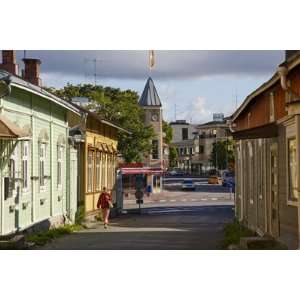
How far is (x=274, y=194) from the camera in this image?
14.0m

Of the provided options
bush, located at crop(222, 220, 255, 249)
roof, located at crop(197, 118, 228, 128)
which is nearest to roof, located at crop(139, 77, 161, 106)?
roof, located at crop(197, 118, 228, 128)

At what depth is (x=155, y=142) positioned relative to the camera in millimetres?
16000

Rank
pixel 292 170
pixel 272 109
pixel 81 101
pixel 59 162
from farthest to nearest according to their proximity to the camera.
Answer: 1. pixel 81 101
2. pixel 59 162
3. pixel 272 109
4. pixel 292 170

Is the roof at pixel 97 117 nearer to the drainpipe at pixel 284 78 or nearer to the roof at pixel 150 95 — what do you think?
the roof at pixel 150 95

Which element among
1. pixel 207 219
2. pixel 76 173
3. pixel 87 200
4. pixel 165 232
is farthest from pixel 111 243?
pixel 87 200

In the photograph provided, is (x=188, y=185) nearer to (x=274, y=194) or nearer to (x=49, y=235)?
(x=274, y=194)

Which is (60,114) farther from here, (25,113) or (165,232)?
(165,232)

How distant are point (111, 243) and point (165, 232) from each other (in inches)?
58.1

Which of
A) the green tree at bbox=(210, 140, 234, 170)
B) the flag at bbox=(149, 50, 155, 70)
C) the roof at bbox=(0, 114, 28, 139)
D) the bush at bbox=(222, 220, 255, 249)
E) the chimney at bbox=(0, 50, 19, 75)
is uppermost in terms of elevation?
the chimney at bbox=(0, 50, 19, 75)

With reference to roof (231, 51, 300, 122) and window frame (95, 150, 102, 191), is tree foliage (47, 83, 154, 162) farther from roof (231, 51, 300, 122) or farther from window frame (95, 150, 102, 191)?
roof (231, 51, 300, 122)

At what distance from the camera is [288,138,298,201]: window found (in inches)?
481

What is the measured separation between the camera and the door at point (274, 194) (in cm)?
1362

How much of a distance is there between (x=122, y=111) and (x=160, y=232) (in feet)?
28.6

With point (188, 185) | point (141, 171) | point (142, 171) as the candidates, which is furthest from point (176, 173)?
point (141, 171)
